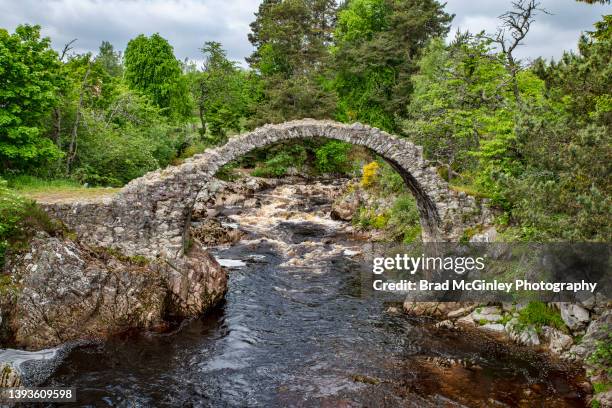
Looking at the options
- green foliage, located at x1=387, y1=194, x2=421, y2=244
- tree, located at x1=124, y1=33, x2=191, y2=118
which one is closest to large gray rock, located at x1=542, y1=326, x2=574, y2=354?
green foliage, located at x1=387, y1=194, x2=421, y2=244

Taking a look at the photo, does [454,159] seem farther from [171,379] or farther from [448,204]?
[171,379]

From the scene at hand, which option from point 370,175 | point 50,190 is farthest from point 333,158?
point 50,190

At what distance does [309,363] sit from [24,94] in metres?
13.5

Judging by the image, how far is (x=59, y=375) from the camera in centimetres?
994

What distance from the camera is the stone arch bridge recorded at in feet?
42.1

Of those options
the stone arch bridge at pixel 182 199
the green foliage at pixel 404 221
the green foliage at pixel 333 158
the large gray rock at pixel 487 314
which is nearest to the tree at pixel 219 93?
the green foliage at pixel 333 158

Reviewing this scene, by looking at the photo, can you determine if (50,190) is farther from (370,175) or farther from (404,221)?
(370,175)

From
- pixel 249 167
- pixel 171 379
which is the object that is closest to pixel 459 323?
pixel 171 379

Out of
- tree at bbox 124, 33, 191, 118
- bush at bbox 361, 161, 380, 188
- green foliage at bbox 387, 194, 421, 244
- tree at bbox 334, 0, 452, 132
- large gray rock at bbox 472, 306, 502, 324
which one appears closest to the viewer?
large gray rock at bbox 472, 306, 502, 324

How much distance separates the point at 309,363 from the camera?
35.9 feet

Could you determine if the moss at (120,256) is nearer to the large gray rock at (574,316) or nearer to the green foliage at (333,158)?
the large gray rock at (574,316)

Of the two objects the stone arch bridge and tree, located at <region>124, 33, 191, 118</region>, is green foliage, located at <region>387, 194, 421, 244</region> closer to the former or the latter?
the stone arch bridge

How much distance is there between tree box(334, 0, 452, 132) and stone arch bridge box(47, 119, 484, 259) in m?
23.7

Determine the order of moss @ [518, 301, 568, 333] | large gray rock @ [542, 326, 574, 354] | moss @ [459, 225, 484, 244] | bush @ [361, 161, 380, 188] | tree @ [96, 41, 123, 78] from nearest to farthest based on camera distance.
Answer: large gray rock @ [542, 326, 574, 354] → moss @ [518, 301, 568, 333] → moss @ [459, 225, 484, 244] → bush @ [361, 161, 380, 188] → tree @ [96, 41, 123, 78]
